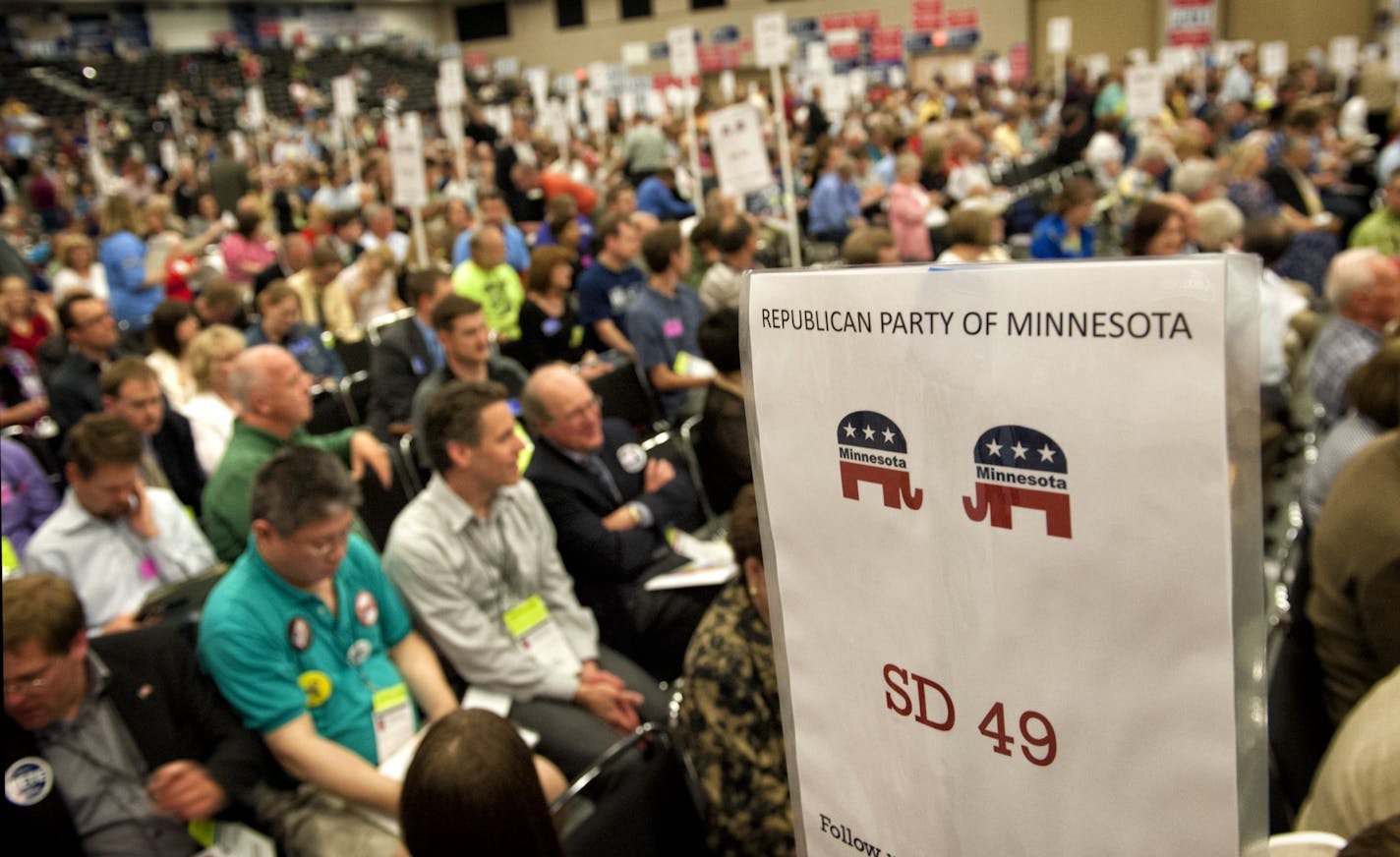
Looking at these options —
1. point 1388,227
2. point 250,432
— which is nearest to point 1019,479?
point 250,432

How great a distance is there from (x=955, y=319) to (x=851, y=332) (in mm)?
87

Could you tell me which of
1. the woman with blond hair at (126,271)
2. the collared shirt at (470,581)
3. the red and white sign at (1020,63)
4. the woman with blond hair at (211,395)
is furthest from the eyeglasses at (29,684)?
the red and white sign at (1020,63)

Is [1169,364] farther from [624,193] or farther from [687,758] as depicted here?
[624,193]

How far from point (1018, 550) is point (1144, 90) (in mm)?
9190

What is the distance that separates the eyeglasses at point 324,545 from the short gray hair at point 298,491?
0.16 ft

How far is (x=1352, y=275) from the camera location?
358cm

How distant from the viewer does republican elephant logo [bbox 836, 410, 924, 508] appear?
0.68 metres

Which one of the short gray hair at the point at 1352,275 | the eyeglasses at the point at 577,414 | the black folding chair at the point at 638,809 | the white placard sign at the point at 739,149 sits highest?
the white placard sign at the point at 739,149

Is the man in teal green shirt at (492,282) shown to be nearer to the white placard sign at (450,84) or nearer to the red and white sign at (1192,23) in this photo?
the white placard sign at (450,84)

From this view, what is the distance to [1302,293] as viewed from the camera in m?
5.26

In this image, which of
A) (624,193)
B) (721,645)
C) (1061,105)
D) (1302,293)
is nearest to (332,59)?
(1061,105)

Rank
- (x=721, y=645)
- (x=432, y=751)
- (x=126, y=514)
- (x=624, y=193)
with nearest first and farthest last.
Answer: (x=432, y=751), (x=721, y=645), (x=126, y=514), (x=624, y=193)

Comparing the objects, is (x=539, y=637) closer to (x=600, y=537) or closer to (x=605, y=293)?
(x=600, y=537)

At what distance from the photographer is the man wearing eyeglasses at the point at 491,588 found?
8.87ft
